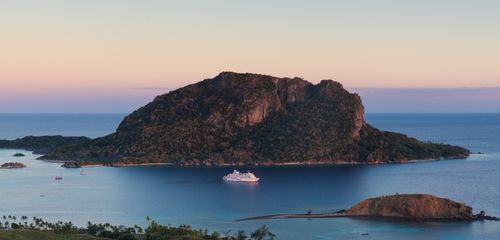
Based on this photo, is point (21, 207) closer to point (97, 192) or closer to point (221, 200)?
point (97, 192)

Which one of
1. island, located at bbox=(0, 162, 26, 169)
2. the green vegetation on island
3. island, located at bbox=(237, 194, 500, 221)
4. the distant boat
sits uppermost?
island, located at bbox=(0, 162, 26, 169)

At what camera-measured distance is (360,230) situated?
346ft

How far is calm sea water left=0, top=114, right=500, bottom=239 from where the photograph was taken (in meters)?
108

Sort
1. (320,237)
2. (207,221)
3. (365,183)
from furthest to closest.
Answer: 1. (365,183)
2. (207,221)
3. (320,237)

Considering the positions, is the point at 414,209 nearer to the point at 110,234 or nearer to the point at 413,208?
the point at 413,208

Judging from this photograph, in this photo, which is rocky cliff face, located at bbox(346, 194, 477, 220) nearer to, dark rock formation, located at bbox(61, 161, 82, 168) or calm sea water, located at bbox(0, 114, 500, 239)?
calm sea water, located at bbox(0, 114, 500, 239)

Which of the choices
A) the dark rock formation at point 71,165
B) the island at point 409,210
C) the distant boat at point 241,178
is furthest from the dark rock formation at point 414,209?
the dark rock formation at point 71,165

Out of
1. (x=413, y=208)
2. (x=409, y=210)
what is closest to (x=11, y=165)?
(x=409, y=210)

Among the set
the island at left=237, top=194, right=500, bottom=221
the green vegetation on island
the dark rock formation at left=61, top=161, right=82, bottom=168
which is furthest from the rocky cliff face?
the dark rock formation at left=61, top=161, right=82, bottom=168

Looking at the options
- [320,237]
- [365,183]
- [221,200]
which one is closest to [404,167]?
[365,183]

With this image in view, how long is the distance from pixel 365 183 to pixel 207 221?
191 ft

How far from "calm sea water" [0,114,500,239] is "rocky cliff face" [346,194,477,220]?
216 inches

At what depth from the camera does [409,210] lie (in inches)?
4683

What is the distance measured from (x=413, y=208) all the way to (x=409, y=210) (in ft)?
2.16
